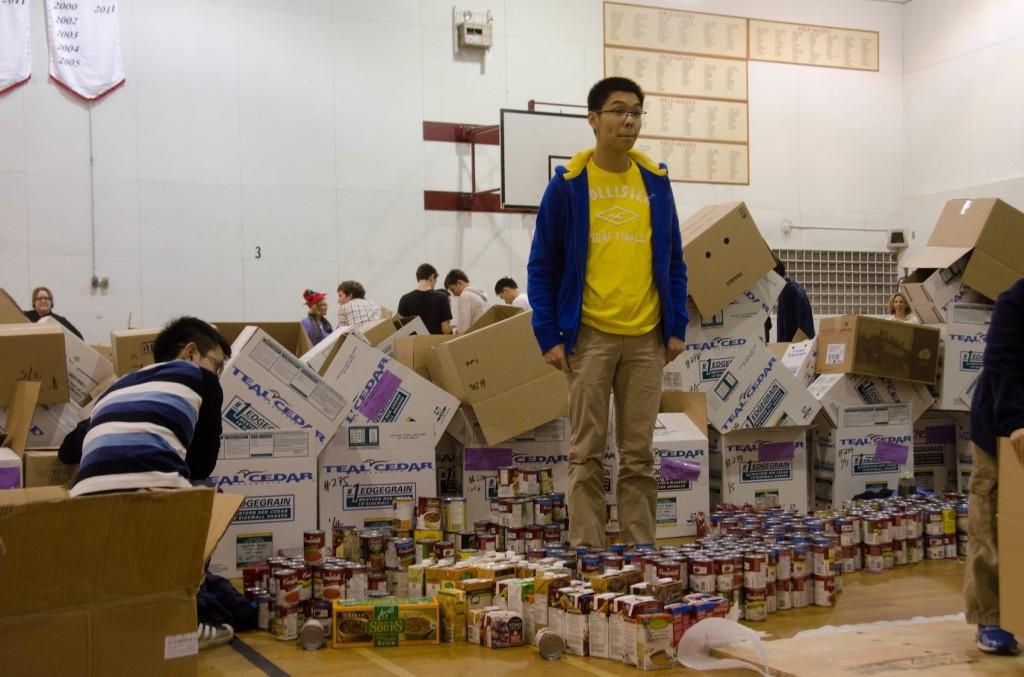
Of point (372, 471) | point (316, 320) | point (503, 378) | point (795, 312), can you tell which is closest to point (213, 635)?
point (372, 471)

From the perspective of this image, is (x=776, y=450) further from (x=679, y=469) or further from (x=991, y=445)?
(x=991, y=445)

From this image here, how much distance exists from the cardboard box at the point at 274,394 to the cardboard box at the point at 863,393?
2474mm

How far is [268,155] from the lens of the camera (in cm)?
992

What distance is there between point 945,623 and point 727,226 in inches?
91.7

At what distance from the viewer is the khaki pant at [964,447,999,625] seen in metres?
2.80

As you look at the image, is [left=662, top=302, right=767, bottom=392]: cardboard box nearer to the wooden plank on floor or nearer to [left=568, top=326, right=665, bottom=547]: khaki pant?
[left=568, top=326, right=665, bottom=547]: khaki pant

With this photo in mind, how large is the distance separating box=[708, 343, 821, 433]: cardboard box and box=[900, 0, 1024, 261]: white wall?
24.4 ft

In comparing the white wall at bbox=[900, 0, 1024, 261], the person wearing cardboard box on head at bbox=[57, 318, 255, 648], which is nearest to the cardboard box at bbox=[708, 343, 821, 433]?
the person wearing cardboard box on head at bbox=[57, 318, 255, 648]

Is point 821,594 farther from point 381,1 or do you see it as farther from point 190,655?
point 381,1

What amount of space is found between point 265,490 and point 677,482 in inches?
72.6

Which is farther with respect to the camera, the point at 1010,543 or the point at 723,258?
the point at 723,258

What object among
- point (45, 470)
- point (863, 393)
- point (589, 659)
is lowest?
point (589, 659)

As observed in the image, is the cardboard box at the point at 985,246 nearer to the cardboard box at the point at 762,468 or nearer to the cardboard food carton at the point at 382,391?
the cardboard box at the point at 762,468

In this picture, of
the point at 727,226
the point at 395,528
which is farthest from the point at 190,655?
the point at 727,226
